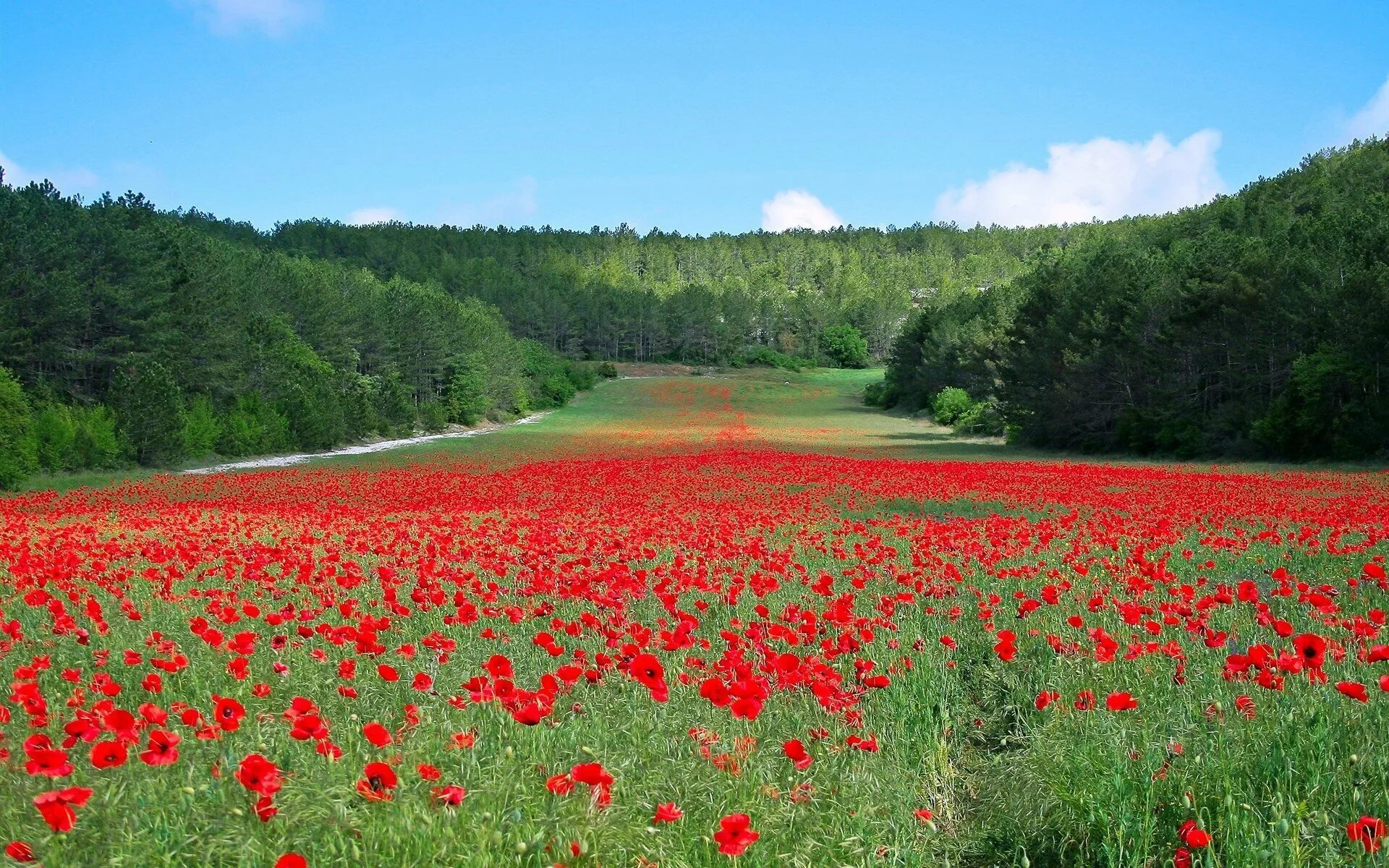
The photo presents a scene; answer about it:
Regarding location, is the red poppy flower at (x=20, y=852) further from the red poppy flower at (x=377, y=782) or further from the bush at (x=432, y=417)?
the bush at (x=432, y=417)

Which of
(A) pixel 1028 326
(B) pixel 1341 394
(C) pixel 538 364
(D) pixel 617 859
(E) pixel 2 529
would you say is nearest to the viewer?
(D) pixel 617 859

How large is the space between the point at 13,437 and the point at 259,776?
1361 inches

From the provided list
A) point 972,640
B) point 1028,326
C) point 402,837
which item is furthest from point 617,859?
point 1028,326

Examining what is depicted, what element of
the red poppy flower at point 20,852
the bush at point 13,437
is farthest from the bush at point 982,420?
the red poppy flower at point 20,852

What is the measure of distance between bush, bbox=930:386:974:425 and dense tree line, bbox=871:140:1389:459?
25.3 feet

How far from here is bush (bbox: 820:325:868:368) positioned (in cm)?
16988

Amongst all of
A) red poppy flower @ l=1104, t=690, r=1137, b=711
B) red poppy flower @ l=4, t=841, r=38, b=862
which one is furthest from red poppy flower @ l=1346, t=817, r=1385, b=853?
red poppy flower @ l=4, t=841, r=38, b=862

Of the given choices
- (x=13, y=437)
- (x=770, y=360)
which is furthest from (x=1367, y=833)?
(x=770, y=360)

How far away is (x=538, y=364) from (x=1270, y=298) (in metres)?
92.3

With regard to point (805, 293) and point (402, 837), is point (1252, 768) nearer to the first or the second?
point (402, 837)

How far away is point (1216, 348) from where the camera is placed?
4344 cm

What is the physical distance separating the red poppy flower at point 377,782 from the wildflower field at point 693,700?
0.02 metres

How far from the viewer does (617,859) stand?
3473 millimetres

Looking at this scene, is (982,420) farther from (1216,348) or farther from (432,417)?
(432,417)
